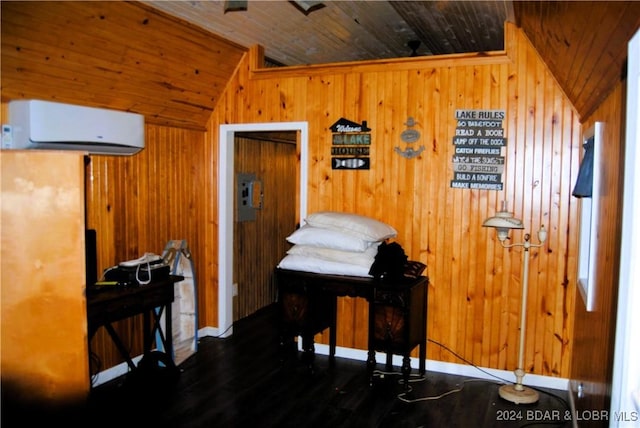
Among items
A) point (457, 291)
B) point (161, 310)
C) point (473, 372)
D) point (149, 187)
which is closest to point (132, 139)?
point (149, 187)

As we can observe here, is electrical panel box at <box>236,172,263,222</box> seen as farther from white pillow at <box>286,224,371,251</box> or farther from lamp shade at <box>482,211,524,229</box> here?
lamp shade at <box>482,211,524,229</box>

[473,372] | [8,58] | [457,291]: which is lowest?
[473,372]

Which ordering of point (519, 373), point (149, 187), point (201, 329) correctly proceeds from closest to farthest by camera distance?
point (519, 373), point (149, 187), point (201, 329)

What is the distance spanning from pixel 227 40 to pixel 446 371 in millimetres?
3358

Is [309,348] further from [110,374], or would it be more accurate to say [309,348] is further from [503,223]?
[503,223]

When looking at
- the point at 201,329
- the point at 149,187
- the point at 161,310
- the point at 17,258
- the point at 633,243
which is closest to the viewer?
the point at 633,243

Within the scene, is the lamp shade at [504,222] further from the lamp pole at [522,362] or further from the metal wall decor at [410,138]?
the metal wall decor at [410,138]

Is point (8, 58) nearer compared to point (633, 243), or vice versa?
point (633, 243)

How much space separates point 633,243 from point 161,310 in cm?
348

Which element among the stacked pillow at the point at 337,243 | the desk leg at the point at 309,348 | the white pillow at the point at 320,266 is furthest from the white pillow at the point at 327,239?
the desk leg at the point at 309,348

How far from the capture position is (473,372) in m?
4.12

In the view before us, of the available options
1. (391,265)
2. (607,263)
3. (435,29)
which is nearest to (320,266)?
(391,265)

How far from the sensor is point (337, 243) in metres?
4.06

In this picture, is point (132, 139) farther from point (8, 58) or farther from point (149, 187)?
point (8, 58)
